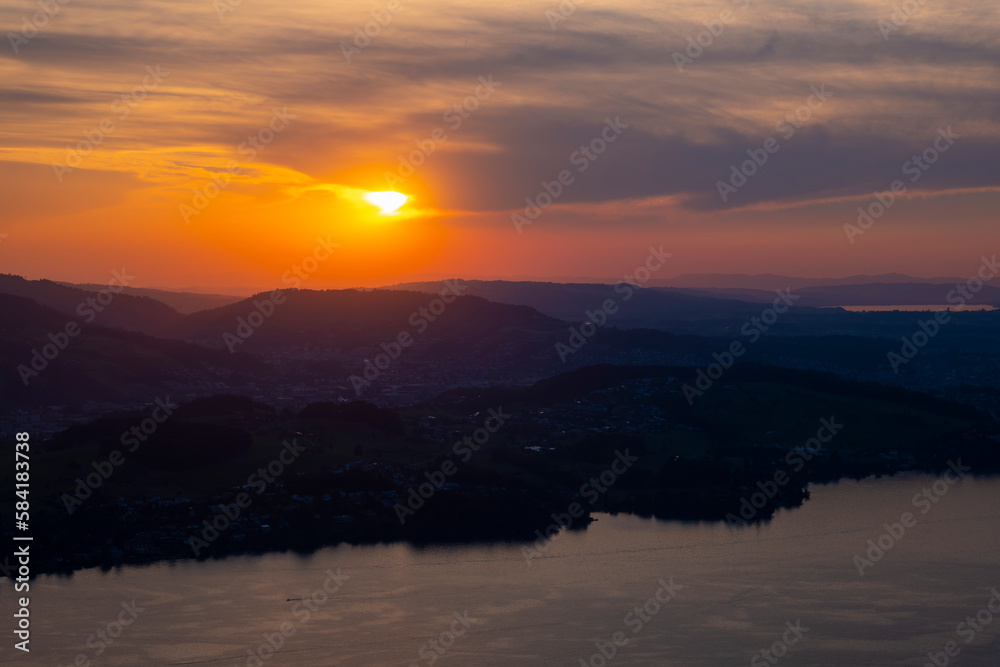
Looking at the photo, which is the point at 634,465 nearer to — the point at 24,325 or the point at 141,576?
the point at 141,576

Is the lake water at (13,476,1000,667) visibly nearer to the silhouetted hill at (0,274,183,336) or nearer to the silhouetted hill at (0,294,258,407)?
the silhouetted hill at (0,294,258,407)

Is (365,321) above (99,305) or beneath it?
beneath

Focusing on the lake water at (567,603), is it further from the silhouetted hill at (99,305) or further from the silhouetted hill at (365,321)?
the silhouetted hill at (99,305)

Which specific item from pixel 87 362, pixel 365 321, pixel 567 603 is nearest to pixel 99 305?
pixel 365 321

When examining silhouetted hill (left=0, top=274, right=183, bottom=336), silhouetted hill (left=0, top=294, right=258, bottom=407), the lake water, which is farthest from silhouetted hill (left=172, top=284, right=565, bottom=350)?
the lake water

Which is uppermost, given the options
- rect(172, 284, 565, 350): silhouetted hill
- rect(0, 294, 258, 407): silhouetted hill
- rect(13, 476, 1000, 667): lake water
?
rect(172, 284, 565, 350): silhouetted hill

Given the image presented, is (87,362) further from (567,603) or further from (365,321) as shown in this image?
(567,603)

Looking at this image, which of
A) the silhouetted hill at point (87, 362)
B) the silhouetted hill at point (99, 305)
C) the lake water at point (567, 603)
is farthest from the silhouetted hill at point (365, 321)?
the lake water at point (567, 603)

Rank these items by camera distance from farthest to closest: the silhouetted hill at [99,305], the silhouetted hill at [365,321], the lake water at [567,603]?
the silhouetted hill at [99,305]
the silhouetted hill at [365,321]
the lake water at [567,603]

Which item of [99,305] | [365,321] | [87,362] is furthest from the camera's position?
[99,305]
